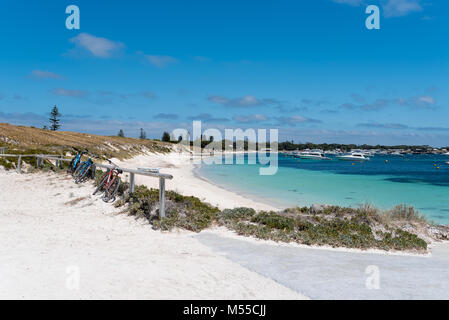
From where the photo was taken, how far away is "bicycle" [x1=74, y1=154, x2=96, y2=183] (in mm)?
14829

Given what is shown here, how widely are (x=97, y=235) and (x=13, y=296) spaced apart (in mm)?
3562

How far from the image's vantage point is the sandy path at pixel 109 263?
4762 mm

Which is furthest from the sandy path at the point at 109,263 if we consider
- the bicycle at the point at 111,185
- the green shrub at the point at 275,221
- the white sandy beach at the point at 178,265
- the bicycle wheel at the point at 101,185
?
the green shrub at the point at 275,221

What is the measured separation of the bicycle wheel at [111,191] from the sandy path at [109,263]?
1380 mm

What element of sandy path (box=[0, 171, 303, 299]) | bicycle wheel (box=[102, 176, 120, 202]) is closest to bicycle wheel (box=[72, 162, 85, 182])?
bicycle wheel (box=[102, 176, 120, 202])

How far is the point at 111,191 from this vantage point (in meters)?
11.9

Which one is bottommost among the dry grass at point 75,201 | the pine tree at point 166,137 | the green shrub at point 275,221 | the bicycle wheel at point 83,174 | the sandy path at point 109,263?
the sandy path at point 109,263

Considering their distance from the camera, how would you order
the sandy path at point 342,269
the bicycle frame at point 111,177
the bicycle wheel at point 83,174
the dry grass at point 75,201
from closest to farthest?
the sandy path at point 342,269 → the dry grass at point 75,201 → the bicycle frame at point 111,177 → the bicycle wheel at point 83,174

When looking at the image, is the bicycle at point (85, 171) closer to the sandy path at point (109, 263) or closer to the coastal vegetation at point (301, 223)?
the sandy path at point (109, 263)

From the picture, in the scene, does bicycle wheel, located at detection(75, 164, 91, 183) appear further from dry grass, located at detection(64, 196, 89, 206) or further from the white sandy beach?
the white sandy beach

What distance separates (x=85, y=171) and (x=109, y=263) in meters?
9.96

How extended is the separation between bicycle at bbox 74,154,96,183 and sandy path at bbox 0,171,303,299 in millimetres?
4511

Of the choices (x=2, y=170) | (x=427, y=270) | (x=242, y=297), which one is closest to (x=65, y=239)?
(x=242, y=297)

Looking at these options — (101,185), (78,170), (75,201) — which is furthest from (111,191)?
(78,170)
